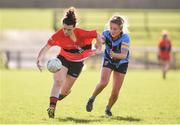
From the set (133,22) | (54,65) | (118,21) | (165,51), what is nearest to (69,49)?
(54,65)

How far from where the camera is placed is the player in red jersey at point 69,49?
11383 millimetres

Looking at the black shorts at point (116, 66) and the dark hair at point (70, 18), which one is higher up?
the dark hair at point (70, 18)

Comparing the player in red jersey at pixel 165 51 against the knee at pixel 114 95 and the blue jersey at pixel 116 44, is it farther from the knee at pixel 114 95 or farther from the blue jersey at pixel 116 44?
the blue jersey at pixel 116 44

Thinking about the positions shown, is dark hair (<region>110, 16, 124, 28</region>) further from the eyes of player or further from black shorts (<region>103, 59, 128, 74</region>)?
black shorts (<region>103, 59, 128, 74</region>)

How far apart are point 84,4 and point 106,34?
160ft

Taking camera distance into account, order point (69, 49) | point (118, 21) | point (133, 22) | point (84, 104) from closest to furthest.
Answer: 1. point (118, 21)
2. point (69, 49)
3. point (84, 104)
4. point (133, 22)

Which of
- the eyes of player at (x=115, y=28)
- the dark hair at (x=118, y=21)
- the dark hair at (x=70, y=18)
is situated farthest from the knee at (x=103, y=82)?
the dark hair at (x=70, y=18)

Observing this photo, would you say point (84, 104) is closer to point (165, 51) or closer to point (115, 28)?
point (115, 28)

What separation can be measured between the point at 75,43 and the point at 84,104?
3.20 metres

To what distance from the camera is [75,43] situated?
1173cm

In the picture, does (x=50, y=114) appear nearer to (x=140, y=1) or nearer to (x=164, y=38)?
(x=164, y=38)

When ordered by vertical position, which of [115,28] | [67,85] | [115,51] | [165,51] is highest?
[115,28]

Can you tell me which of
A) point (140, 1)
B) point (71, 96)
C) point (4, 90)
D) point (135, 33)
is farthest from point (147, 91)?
point (140, 1)

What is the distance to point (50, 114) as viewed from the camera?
11.3 meters
